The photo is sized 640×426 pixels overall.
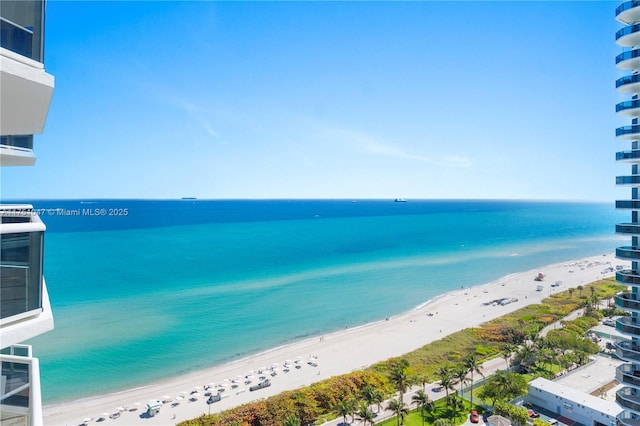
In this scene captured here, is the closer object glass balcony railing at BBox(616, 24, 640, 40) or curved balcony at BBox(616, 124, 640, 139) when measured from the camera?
glass balcony railing at BBox(616, 24, 640, 40)

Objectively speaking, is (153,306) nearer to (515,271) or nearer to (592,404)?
(592,404)

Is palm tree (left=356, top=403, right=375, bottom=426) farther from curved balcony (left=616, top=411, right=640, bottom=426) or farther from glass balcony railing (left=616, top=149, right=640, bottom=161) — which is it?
glass balcony railing (left=616, top=149, right=640, bottom=161)

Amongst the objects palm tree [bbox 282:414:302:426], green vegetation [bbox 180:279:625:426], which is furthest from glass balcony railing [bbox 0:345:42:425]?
green vegetation [bbox 180:279:625:426]

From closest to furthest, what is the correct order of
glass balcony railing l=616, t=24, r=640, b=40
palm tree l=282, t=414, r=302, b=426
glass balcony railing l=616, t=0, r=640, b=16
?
glass balcony railing l=616, t=0, r=640, b=16 < glass balcony railing l=616, t=24, r=640, b=40 < palm tree l=282, t=414, r=302, b=426

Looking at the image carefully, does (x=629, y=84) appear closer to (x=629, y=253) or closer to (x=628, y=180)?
(x=628, y=180)

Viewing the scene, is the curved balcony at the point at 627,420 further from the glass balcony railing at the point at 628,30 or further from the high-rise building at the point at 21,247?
the high-rise building at the point at 21,247

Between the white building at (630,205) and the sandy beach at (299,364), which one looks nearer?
the white building at (630,205)

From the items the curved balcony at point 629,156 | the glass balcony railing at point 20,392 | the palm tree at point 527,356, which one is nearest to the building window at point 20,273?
the glass balcony railing at point 20,392
